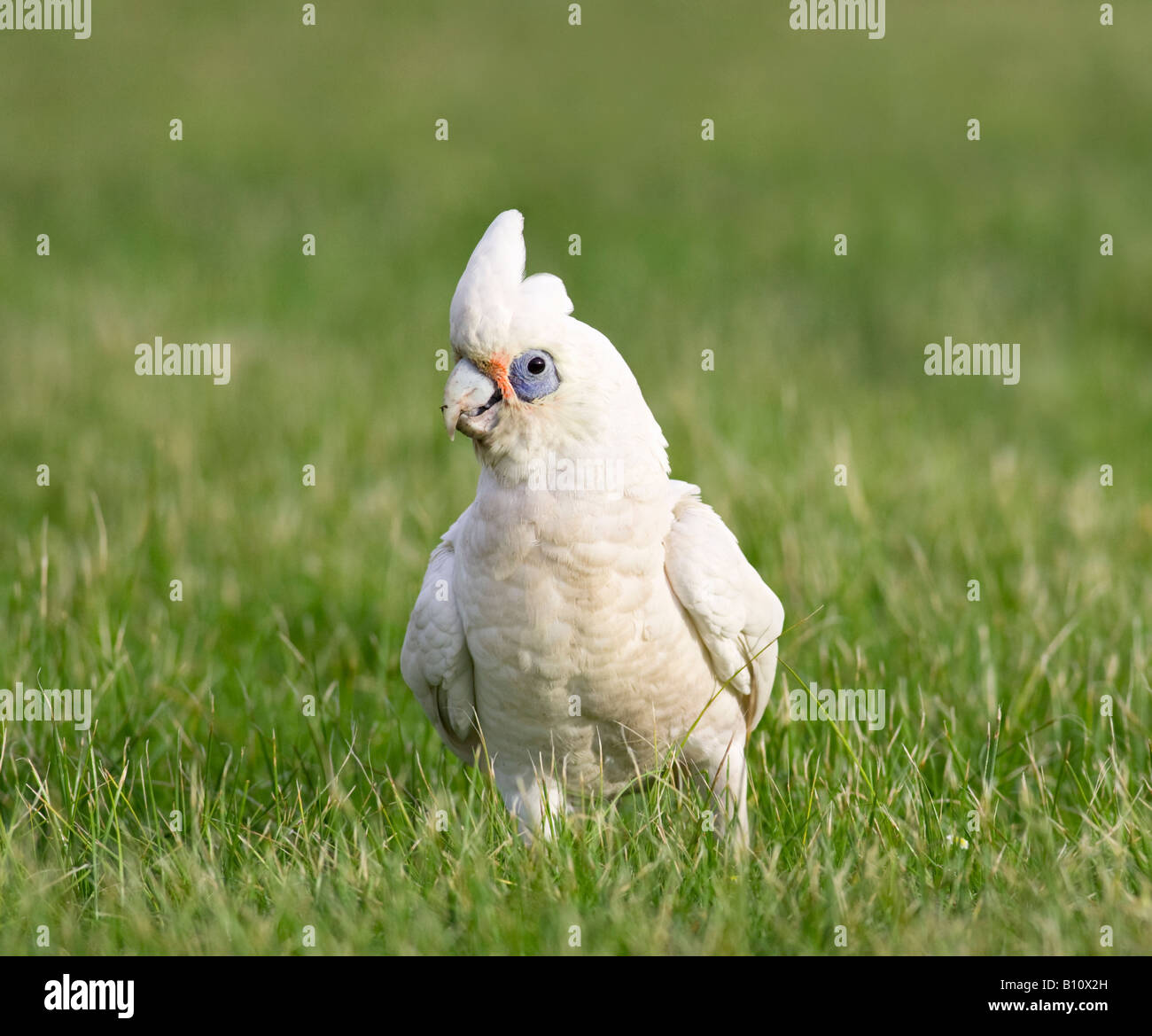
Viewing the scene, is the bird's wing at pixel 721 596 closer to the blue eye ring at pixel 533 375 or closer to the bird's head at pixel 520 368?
the bird's head at pixel 520 368

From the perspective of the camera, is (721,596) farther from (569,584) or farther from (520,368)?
(520,368)

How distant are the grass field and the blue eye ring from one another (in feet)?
3.43

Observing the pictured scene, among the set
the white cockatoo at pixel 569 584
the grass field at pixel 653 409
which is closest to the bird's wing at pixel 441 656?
the white cockatoo at pixel 569 584

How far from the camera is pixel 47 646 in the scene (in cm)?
479

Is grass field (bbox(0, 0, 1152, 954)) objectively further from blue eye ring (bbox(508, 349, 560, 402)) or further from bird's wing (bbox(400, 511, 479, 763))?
blue eye ring (bbox(508, 349, 560, 402))

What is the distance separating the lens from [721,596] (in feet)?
11.9

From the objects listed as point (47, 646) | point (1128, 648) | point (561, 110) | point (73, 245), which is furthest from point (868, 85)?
point (47, 646)

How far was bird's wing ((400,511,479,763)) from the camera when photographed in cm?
371

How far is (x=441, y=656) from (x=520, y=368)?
0.88 metres

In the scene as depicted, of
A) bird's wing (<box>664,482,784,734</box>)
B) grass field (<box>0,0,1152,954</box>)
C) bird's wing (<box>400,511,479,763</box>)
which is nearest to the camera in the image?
grass field (<box>0,0,1152,954</box>)

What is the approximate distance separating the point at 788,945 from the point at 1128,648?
2435mm

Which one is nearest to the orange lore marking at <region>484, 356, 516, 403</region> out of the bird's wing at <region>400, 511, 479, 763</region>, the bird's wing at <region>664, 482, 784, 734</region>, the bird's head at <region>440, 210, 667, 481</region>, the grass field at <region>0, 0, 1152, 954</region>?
the bird's head at <region>440, 210, 667, 481</region>

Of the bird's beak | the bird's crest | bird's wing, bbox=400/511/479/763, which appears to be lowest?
bird's wing, bbox=400/511/479/763

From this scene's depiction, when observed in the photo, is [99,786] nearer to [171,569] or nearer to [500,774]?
[500,774]
